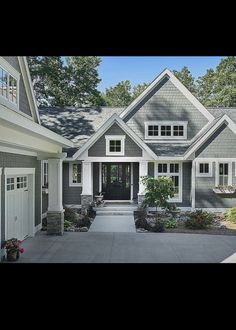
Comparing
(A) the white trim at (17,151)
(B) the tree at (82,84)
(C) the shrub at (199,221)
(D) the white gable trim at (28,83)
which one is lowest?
(C) the shrub at (199,221)

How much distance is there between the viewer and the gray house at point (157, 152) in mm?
16453

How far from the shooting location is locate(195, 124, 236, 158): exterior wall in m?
16.5

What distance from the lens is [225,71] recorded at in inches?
1500

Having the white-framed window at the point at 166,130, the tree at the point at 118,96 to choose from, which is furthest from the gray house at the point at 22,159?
the tree at the point at 118,96

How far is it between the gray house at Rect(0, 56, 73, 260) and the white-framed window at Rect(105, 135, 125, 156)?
4863mm

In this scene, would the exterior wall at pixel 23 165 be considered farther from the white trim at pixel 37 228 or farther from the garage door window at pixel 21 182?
the garage door window at pixel 21 182

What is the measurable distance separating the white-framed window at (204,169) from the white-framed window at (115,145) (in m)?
3.92
